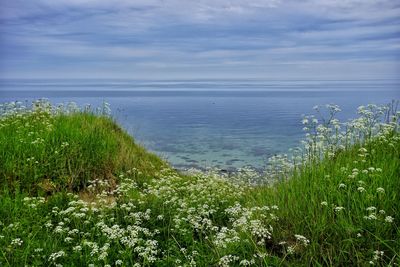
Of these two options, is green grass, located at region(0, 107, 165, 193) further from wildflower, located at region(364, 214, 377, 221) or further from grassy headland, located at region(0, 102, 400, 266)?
wildflower, located at region(364, 214, 377, 221)

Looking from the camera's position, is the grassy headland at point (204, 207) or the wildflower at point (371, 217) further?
the grassy headland at point (204, 207)

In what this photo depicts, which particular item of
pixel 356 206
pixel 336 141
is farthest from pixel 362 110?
pixel 356 206

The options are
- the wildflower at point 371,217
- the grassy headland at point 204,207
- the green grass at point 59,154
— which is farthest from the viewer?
the green grass at point 59,154

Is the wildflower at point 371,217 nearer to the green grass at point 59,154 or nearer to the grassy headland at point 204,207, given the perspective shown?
the grassy headland at point 204,207

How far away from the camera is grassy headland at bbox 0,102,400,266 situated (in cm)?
587

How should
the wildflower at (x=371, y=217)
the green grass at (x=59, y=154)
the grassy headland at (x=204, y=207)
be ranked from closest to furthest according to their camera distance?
the wildflower at (x=371, y=217), the grassy headland at (x=204, y=207), the green grass at (x=59, y=154)

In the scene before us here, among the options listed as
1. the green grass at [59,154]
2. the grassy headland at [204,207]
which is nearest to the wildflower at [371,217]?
the grassy headland at [204,207]

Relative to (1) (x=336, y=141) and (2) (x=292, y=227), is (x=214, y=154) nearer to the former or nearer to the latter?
(1) (x=336, y=141)

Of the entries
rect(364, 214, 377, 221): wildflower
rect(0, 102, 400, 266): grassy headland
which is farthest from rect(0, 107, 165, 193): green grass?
rect(364, 214, 377, 221): wildflower

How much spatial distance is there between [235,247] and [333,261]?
1.30 m

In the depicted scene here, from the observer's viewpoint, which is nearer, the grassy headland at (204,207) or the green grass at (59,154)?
the grassy headland at (204,207)

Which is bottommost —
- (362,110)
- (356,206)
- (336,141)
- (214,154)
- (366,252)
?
(214,154)

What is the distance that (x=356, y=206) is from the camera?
617cm

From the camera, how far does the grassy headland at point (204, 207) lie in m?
5.87
